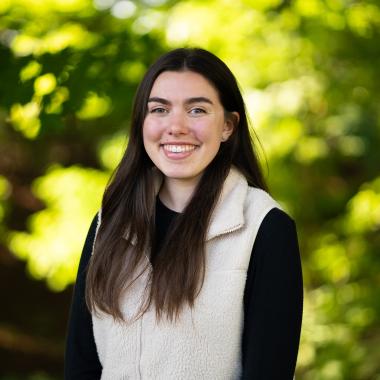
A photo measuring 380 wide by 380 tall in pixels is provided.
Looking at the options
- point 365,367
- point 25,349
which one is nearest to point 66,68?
point 365,367

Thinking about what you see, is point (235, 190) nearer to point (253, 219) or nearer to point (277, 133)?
point (253, 219)

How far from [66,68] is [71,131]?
482 centimetres

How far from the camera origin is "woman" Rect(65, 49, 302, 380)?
6.51ft

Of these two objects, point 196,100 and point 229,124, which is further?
point 229,124

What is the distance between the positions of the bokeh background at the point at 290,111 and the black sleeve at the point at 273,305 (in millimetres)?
1711

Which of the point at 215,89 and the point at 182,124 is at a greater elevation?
the point at 215,89

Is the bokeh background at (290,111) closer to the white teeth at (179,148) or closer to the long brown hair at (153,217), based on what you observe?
the long brown hair at (153,217)

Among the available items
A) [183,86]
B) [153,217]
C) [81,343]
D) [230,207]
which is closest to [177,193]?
[153,217]

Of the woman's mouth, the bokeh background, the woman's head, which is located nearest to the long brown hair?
the woman's head

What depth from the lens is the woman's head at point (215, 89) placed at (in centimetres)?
216

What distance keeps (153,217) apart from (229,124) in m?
0.37

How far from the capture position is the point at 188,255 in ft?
6.81

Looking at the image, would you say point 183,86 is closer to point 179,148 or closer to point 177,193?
point 179,148

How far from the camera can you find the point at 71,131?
8.16 m
